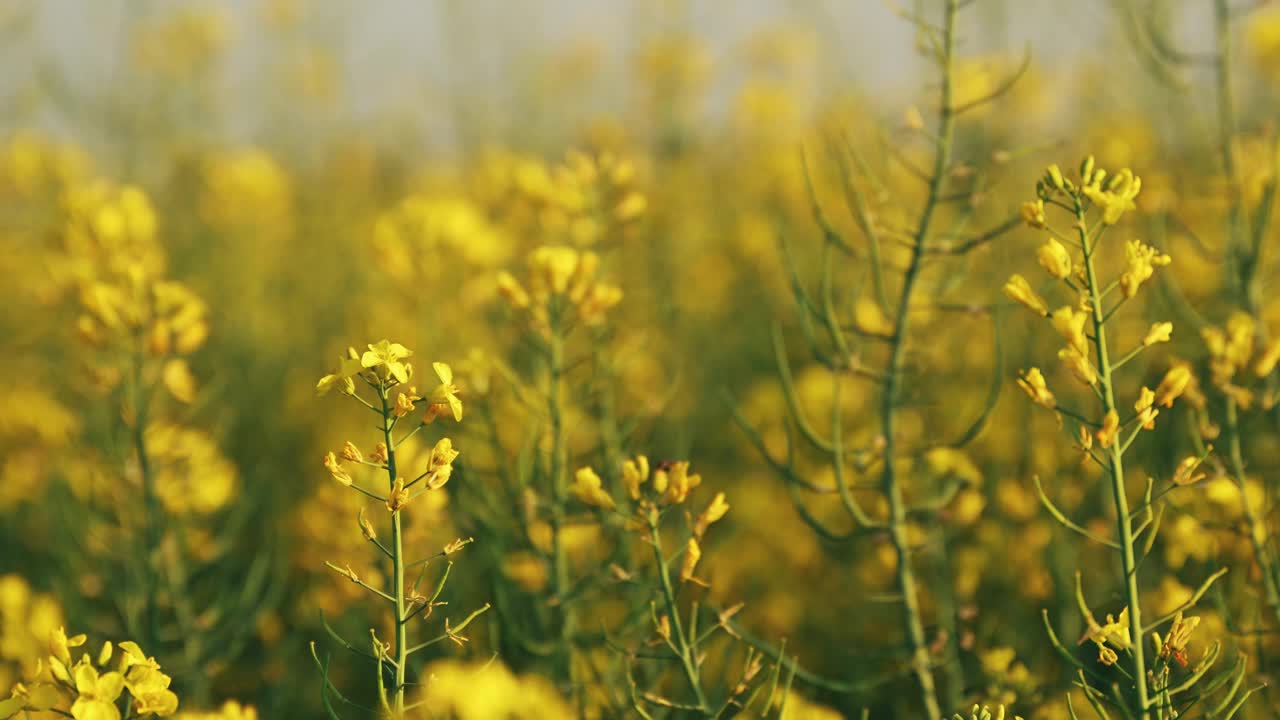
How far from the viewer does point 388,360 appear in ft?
4.25

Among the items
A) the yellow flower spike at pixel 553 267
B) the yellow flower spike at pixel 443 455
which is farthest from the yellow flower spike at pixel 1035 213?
the yellow flower spike at pixel 553 267

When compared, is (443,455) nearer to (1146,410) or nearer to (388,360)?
(388,360)

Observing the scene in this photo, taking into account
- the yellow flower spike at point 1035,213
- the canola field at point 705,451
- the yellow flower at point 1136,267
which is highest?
the yellow flower spike at point 1035,213

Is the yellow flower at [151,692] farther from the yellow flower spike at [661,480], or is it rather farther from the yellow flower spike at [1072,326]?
the yellow flower spike at [1072,326]

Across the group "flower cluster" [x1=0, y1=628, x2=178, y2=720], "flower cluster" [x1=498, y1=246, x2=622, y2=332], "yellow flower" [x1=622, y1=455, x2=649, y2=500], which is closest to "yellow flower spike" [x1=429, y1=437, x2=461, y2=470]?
"yellow flower" [x1=622, y1=455, x2=649, y2=500]

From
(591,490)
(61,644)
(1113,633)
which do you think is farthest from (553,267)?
(1113,633)

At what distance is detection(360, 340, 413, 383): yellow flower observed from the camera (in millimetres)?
1256

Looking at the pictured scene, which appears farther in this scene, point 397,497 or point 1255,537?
point 1255,537

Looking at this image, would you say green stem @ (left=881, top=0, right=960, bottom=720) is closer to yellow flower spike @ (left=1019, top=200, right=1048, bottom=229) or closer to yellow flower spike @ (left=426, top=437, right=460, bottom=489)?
yellow flower spike @ (left=1019, top=200, right=1048, bottom=229)

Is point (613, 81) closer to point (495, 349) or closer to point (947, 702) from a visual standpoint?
point (495, 349)

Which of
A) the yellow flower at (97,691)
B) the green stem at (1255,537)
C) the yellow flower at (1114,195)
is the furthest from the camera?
the green stem at (1255,537)

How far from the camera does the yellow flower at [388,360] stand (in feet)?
4.12

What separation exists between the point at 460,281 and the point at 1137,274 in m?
2.60

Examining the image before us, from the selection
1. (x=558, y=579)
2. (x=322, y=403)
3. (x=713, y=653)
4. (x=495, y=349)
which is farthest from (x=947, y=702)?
(x=322, y=403)
